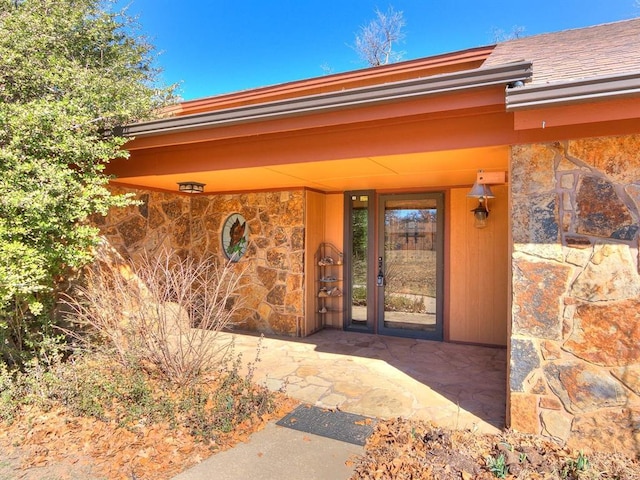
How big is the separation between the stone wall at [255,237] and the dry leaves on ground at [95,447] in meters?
3.19

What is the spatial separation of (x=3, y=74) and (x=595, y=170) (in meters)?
5.96

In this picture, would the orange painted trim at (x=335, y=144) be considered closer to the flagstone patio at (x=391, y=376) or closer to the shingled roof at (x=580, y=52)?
the shingled roof at (x=580, y=52)

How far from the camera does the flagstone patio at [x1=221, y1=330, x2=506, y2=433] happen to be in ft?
12.1

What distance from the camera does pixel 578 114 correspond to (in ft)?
8.84

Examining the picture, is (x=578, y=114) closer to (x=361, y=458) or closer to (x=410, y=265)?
(x=361, y=458)

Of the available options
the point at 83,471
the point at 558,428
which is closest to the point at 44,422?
the point at 83,471

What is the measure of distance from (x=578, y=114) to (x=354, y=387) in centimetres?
332

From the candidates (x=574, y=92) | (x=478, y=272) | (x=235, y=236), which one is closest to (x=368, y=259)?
(x=478, y=272)

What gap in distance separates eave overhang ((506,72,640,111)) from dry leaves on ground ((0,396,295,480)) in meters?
3.34

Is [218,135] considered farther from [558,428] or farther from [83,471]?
[558,428]

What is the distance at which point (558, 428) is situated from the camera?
2971 mm

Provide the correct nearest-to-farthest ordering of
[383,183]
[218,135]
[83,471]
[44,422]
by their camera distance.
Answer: [83,471]
[44,422]
[218,135]
[383,183]

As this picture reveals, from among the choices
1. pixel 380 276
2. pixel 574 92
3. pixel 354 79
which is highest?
pixel 354 79

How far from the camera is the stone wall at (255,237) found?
6.46 m
